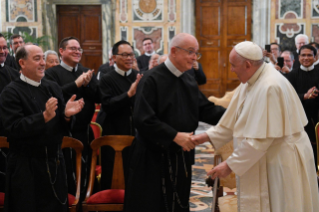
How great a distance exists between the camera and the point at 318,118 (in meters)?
5.97

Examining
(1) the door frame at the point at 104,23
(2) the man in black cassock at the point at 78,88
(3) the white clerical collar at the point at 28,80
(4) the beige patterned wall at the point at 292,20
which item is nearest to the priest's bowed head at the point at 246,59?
(3) the white clerical collar at the point at 28,80

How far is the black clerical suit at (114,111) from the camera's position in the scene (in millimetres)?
4426

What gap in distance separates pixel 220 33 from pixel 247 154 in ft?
33.8

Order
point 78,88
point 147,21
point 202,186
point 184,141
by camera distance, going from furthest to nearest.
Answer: point 147,21
point 202,186
point 78,88
point 184,141

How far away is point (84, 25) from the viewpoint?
41.0 feet

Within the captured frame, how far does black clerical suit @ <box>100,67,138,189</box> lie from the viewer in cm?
443

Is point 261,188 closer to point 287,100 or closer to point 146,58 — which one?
point 287,100

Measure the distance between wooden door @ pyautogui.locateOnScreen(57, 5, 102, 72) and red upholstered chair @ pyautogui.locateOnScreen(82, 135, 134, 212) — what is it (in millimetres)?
8719

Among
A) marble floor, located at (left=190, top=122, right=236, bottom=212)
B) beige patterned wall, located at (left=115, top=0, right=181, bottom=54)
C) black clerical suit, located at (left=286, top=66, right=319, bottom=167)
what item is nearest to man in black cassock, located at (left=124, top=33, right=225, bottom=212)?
marble floor, located at (left=190, top=122, right=236, bottom=212)

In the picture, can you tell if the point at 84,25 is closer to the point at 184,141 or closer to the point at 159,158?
the point at 159,158

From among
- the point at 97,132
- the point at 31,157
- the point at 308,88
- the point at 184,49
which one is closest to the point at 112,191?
the point at 31,157

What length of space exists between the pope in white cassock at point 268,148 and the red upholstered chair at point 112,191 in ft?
4.02

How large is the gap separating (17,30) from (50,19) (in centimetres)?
97

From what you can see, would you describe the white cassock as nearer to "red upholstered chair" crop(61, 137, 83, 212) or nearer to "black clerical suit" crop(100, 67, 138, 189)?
"red upholstered chair" crop(61, 137, 83, 212)
